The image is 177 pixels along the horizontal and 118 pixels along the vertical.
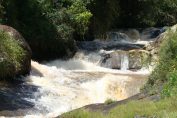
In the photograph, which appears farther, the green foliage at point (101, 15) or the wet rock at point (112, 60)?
the green foliage at point (101, 15)

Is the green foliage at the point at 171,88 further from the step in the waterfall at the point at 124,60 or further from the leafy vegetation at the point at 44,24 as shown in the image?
the leafy vegetation at the point at 44,24

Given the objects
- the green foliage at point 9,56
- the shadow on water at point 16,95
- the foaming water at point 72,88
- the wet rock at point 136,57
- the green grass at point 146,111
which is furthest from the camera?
the wet rock at point 136,57

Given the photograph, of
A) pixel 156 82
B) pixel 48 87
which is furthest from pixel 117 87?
pixel 156 82

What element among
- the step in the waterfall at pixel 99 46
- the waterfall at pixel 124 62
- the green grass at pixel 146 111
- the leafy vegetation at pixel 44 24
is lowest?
the waterfall at pixel 124 62

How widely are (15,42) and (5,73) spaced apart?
5.37 ft

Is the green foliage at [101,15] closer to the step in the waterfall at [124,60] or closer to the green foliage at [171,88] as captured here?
the step in the waterfall at [124,60]

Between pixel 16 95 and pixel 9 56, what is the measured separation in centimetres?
181

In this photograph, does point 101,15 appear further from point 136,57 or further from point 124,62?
point 124,62

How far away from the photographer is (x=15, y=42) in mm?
17516

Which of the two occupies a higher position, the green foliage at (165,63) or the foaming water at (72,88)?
the green foliage at (165,63)

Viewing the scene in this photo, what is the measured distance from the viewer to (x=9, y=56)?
641 inches

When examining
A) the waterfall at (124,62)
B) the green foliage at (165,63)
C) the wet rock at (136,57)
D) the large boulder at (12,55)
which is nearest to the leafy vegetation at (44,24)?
the waterfall at (124,62)

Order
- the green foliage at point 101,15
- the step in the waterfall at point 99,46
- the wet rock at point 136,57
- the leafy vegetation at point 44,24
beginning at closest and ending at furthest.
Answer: the leafy vegetation at point 44,24
the wet rock at point 136,57
the step in the waterfall at point 99,46
the green foliage at point 101,15

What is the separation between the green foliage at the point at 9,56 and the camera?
16031 mm
